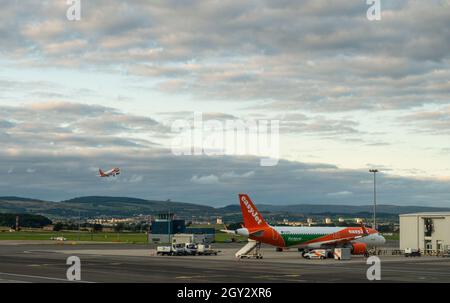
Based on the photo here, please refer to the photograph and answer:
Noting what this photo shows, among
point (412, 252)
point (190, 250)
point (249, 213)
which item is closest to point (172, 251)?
point (190, 250)

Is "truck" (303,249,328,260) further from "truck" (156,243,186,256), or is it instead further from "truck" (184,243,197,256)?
"truck" (156,243,186,256)

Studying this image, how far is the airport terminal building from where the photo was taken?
407ft

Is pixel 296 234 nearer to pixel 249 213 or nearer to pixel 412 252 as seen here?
pixel 249 213

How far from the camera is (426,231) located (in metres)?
128

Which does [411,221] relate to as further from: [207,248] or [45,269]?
[45,269]

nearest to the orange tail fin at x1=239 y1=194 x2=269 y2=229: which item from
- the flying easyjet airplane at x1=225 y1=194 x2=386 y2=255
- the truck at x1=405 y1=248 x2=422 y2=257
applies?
the flying easyjet airplane at x1=225 y1=194 x2=386 y2=255

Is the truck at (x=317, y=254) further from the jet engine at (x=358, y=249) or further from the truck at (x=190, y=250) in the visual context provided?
the truck at (x=190, y=250)

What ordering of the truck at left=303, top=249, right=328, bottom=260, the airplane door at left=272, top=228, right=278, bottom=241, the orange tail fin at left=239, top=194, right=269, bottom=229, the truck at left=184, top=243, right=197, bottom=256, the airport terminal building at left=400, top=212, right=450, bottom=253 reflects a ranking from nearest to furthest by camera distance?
1. the truck at left=303, top=249, right=328, bottom=260
2. the orange tail fin at left=239, top=194, right=269, bottom=229
3. the airplane door at left=272, top=228, right=278, bottom=241
4. the truck at left=184, top=243, right=197, bottom=256
5. the airport terminal building at left=400, top=212, right=450, bottom=253

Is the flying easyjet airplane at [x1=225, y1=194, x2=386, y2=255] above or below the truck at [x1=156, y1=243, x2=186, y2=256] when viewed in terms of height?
above

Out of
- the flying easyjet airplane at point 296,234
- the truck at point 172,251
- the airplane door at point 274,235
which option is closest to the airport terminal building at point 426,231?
the flying easyjet airplane at point 296,234

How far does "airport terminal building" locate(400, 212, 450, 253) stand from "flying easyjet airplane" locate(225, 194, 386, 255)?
34.6 ft

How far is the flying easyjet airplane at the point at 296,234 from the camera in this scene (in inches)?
4240
